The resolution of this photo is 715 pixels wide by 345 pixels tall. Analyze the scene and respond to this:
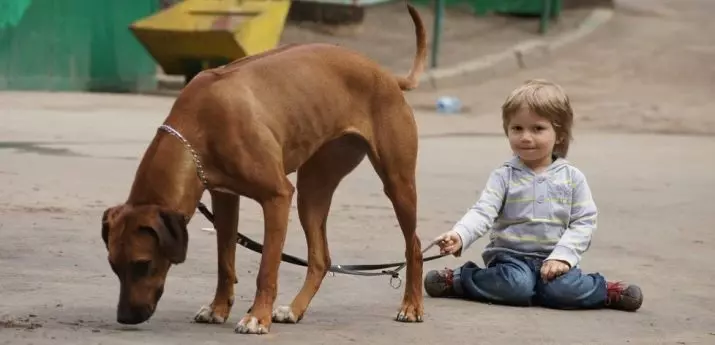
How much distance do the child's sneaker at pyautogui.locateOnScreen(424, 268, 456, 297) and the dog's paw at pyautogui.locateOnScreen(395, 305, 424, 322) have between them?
747 mm

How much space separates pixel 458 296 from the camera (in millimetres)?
6582

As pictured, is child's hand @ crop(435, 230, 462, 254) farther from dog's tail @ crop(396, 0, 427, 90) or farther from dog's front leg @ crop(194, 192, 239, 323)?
dog's front leg @ crop(194, 192, 239, 323)

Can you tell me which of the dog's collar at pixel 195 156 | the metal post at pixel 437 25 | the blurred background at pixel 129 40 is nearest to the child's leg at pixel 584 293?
the dog's collar at pixel 195 156

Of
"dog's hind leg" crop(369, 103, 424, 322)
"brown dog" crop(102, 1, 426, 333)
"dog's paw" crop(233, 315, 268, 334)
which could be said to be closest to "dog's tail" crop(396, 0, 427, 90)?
"brown dog" crop(102, 1, 426, 333)

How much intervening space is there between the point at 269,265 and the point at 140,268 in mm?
532

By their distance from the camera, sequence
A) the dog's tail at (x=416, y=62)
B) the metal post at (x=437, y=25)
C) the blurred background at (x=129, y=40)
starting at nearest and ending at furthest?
the dog's tail at (x=416, y=62) < the blurred background at (x=129, y=40) < the metal post at (x=437, y=25)

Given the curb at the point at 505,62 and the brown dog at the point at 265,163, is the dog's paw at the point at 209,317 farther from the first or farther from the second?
the curb at the point at 505,62

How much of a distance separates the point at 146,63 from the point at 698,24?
382 inches

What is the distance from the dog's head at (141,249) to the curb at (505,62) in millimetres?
14386

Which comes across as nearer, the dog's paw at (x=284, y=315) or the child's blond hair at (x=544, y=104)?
the dog's paw at (x=284, y=315)

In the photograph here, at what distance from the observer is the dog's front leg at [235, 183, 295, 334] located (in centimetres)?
521

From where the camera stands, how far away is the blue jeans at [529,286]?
6.28 m

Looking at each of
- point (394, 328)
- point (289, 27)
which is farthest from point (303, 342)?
point (289, 27)

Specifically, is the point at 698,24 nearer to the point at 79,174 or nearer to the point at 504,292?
the point at 79,174
